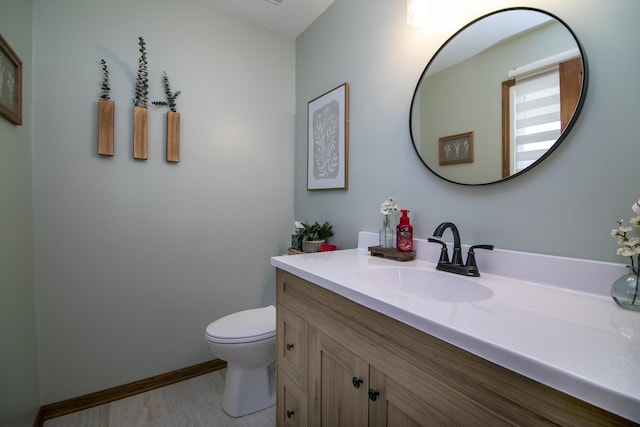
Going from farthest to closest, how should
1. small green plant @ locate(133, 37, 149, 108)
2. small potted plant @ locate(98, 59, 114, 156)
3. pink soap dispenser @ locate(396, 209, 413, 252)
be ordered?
1. small green plant @ locate(133, 37, 149, 108)
2. small potted plant @ locate(98, 59, 114, 156)
3. pink soap dispenser @ locate(396, 209, 413, 252)

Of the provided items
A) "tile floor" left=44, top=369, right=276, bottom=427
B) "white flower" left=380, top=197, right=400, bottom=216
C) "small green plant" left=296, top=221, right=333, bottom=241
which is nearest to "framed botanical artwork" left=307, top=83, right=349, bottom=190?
"small green plant" left=296, top=221, right=333, bottom=241

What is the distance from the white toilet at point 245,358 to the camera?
4.86 ft

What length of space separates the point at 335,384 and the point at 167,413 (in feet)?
4.19

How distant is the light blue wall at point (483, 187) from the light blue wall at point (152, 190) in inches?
19.3

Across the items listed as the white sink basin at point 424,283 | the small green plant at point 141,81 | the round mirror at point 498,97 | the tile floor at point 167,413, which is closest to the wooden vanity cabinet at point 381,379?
the white sink basin at point 424,283

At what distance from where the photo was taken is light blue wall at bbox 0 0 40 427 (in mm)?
1139

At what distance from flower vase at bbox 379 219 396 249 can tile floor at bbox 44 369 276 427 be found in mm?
1163

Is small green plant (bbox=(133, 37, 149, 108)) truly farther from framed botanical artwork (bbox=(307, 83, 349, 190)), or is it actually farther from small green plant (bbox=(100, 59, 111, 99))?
framed botanical artwork (bbox=(307, 83, 349, 190))

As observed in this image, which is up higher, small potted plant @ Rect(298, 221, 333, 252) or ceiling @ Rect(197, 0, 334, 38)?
ceiling @ Rect(197, 0, 334, 38)

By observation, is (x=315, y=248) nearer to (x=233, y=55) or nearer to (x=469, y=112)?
(x=469, y=112)

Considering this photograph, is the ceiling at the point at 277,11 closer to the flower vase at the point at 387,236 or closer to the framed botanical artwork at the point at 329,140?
the framed botanical artwork at the point at 329,140

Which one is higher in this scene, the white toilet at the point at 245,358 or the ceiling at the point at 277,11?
the ceiling at the point at 277,11

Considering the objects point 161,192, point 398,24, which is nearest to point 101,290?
point 161,192

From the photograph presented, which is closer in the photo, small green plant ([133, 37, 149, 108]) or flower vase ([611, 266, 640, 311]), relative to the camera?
flower vase ([611, 266, 640, 311])
